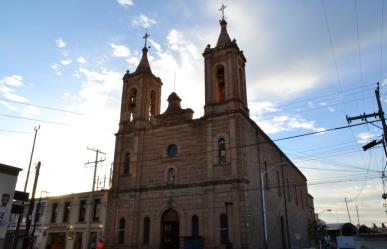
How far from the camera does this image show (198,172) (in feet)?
94.3

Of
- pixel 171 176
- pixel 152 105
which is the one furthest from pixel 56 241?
pixel 152 105

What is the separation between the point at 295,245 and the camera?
1599 inches

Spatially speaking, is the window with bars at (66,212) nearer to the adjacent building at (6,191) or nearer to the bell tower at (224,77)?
the bell tower at (224,77)

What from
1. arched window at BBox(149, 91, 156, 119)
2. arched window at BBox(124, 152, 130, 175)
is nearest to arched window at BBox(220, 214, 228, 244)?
arched window at BBox(124, 152, 130, 175)

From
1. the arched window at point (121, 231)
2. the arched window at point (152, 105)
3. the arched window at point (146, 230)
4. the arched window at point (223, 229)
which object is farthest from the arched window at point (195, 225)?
the arched window at point (152, 105)

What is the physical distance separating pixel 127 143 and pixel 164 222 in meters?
9.25

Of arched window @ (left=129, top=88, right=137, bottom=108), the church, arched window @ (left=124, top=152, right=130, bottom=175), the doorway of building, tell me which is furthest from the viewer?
the doorway of building

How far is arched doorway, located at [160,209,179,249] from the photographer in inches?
1104

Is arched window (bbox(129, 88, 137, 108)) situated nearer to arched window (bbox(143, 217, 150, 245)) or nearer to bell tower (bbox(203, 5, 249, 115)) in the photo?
bell tower (bbox(203, 5, 249, 115))

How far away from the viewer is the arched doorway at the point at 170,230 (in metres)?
28.0

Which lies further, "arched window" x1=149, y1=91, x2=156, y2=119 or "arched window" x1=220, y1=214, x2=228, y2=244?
"arched window" x1=149, y1=91, x2=156, y2=119

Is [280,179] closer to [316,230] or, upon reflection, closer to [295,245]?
[295,245]

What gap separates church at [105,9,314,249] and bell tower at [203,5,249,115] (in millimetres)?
97

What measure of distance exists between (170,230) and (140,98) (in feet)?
45.6
